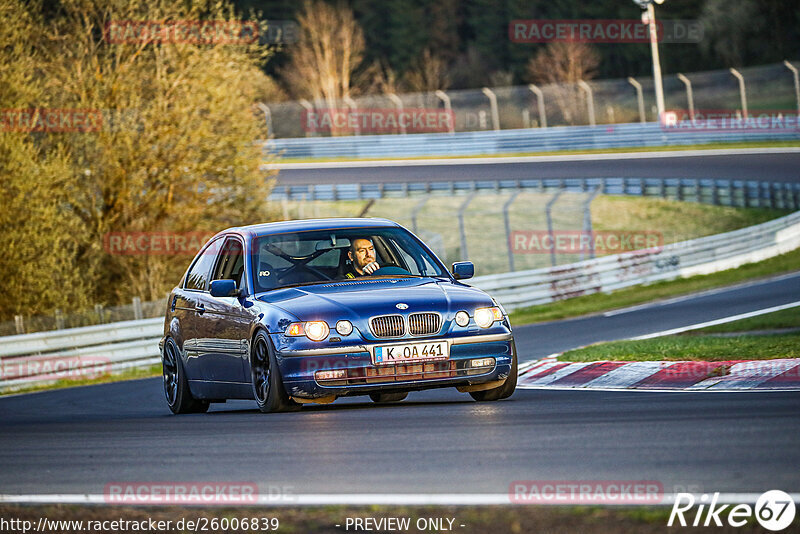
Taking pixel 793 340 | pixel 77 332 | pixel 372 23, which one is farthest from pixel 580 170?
pixel 372 23

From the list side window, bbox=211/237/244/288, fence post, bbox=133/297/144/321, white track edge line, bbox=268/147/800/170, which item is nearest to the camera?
side window, bbox=211/237/244/288

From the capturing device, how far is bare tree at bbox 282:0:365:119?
76625 mm

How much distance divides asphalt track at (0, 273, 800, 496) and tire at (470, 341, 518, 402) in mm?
93

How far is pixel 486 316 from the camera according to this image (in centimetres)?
989

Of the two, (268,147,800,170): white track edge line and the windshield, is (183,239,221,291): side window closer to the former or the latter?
the windshield

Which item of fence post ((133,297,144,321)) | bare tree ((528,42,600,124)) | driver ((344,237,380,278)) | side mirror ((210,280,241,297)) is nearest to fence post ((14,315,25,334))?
fence post ((133,297,144,321))

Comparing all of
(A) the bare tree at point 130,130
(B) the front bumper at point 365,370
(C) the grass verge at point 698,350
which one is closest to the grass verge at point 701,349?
(C) the grass verge at point 698,350

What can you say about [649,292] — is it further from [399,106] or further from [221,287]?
[399,106]

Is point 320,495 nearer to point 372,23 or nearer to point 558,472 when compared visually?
point 558,472

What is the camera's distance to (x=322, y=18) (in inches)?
3027

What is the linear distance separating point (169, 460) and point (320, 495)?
5.73 feet

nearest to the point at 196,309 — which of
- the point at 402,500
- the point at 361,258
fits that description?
the point at 361,258

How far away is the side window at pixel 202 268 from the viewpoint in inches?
462

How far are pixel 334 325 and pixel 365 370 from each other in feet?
1.29
